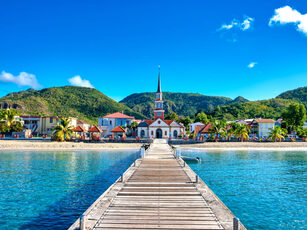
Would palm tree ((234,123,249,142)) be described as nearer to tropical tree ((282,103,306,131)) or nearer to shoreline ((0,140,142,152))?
shoreline ((0,140,142,152))

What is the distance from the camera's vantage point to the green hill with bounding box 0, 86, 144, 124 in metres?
99.4

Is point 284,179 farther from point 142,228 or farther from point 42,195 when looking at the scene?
point 42,195

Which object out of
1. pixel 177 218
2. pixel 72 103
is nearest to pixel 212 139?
pixel 177 218

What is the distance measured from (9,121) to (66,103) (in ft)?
162

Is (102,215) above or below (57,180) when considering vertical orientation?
above

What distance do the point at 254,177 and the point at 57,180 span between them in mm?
16400

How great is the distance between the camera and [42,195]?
44.7 ft

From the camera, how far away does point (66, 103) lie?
10738 centimetres

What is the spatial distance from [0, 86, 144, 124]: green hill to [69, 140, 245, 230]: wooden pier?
94.5 m

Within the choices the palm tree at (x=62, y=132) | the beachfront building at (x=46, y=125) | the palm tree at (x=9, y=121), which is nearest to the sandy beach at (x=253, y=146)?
the palm tree at (x=62, y=132)

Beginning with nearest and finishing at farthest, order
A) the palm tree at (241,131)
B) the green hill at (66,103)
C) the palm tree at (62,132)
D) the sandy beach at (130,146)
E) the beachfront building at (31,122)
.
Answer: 1. the sandy beach at (130,146)
2. the palm tree at (62,132)
3. the palm tree at (241,131)
4. the beachfront building at (31,122)
5. the green hill at (66,103)

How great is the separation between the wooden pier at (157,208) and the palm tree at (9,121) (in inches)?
2332

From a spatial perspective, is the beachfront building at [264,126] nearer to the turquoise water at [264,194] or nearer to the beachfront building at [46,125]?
the turquoise water at [264,194]

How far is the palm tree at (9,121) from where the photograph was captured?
189 ft
